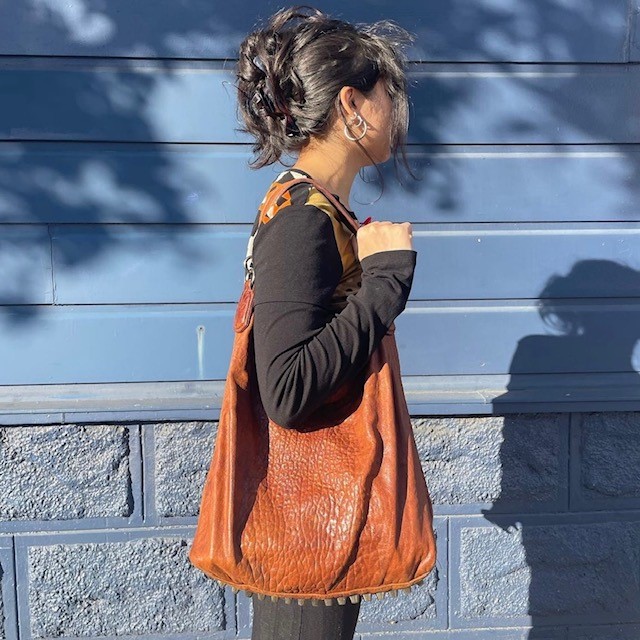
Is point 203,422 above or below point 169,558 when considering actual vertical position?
above

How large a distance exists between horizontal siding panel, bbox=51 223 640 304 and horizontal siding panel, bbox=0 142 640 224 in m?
0.05

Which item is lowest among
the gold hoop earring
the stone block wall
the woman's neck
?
the stone block wall

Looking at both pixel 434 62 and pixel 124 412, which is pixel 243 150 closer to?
pixel 434 62

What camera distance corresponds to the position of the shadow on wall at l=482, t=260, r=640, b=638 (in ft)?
9.48

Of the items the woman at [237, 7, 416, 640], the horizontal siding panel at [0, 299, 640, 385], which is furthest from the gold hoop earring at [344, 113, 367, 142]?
the horizontal siding panel at [0, 299, 640, 385]

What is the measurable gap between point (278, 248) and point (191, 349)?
1466 mm

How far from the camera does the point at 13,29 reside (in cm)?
266

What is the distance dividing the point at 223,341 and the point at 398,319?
65 centimetres

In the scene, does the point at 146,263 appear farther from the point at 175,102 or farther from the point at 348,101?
the point at 348,101

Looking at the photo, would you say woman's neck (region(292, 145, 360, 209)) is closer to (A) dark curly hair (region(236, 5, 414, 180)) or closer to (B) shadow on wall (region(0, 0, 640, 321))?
(A) dark curly hair (region(236, 5, 414, 180))

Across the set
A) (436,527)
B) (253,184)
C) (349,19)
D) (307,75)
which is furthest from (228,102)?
(436,527)

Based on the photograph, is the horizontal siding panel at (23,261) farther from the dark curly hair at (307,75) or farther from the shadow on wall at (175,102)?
the dark curly hair at (307,75)

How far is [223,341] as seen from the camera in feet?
9.14

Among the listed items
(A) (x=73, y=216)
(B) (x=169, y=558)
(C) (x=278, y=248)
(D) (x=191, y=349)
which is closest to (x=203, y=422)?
(D) (x=191, y=349)
